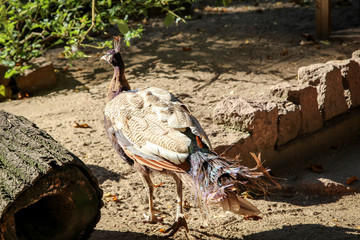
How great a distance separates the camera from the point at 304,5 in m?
9.84

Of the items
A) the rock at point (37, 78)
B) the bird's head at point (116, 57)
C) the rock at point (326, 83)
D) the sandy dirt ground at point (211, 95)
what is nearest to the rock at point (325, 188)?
the sandy dirt ground at point (211, 95)

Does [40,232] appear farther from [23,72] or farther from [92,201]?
[23,72]

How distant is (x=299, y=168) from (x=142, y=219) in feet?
6.66

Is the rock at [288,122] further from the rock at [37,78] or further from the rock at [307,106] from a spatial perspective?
the rock at [37,78]

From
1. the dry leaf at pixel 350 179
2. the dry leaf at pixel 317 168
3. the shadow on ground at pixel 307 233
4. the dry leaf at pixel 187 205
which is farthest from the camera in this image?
the dry leaf at pixel 317 168

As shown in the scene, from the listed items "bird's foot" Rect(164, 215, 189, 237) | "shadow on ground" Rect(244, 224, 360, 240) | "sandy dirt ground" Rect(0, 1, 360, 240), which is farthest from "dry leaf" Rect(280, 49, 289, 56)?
"bird's foot" Rect(164, 215, 189, 237)

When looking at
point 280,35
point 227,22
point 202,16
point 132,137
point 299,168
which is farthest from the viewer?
point 202,16

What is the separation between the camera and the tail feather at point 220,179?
285 cm

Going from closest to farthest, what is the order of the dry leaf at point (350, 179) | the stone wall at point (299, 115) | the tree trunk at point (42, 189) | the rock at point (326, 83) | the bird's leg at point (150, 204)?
1. the tree trunk at point (42, 189)
2. the bird's leg at point (150, 204)
3. the stone wall at point (299, 115)
4. the dry leaf at point (350, 179)
5. the rock at point (326, 83)

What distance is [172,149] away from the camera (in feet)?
10.2

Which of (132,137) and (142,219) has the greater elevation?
(132,137)

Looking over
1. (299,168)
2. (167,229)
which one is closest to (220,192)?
(167,229)

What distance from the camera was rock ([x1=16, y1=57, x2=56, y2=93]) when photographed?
6617mm

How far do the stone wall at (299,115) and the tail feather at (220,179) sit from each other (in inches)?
44.9
